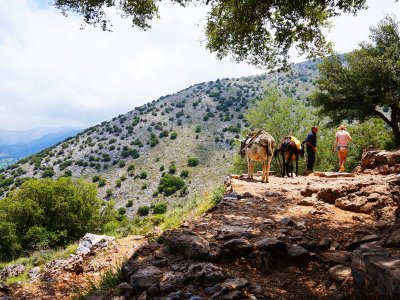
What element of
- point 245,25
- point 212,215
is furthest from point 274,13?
point 212,215

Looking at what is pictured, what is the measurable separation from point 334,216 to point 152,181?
82215 millimetres

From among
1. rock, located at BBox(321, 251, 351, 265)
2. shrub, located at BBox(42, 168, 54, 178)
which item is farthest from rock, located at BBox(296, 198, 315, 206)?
shrub, located at BBox(42, 168, 54, 178)

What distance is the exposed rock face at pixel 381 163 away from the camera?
13469mm

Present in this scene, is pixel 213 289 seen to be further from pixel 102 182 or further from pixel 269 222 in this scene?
pixel 102 182

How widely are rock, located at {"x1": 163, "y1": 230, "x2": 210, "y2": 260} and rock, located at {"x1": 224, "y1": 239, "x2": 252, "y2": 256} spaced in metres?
0.39

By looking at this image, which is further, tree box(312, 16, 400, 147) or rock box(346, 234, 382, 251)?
tree box(312, 16, 400, 147)

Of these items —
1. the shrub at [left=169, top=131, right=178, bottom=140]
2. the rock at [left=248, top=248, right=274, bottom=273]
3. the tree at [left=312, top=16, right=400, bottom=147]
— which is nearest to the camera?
the rock at [left=248, top=248, right=274, bottom=273]

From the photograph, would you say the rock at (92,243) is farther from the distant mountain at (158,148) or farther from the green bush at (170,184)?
the green bush at (170,184)

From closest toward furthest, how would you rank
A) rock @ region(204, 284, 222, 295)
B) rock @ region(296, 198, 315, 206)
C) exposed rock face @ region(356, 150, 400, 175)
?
rock @ region(204, 284, 222, 295), rock @ region(296, 198, 315, 206), exposed rock face @ region(356, 150, 400, 175)

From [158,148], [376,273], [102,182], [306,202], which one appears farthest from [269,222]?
[158,148]

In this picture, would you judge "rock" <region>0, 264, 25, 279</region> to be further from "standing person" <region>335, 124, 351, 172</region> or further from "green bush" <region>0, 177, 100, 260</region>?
"green bush" <region>0, 177, 100, 260</region>

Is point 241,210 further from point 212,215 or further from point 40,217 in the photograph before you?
point 40,217

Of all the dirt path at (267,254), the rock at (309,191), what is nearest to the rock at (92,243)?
the dirt path at (267,254)

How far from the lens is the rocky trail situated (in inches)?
171
